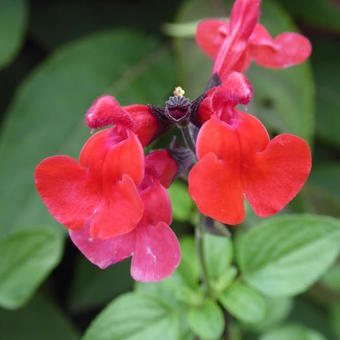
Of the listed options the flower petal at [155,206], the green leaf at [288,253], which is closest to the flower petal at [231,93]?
the flower petal at [155,206]

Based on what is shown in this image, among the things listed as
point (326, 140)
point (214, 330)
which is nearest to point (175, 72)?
point (326, 140)

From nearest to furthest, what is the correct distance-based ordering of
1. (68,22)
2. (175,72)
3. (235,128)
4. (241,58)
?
1. (235,128)
2. (241,58)
3. (175,72)
4. (68,22)

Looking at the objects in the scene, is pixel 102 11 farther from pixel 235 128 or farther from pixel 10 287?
pixel 235 128

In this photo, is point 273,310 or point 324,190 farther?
point 324,190

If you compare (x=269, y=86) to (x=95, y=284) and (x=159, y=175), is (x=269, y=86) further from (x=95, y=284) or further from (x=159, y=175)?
(x=159, y=175)

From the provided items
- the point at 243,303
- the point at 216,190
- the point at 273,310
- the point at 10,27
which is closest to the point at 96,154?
the point at 216,190

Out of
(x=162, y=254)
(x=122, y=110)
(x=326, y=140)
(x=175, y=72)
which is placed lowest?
(x=326, y=140)
